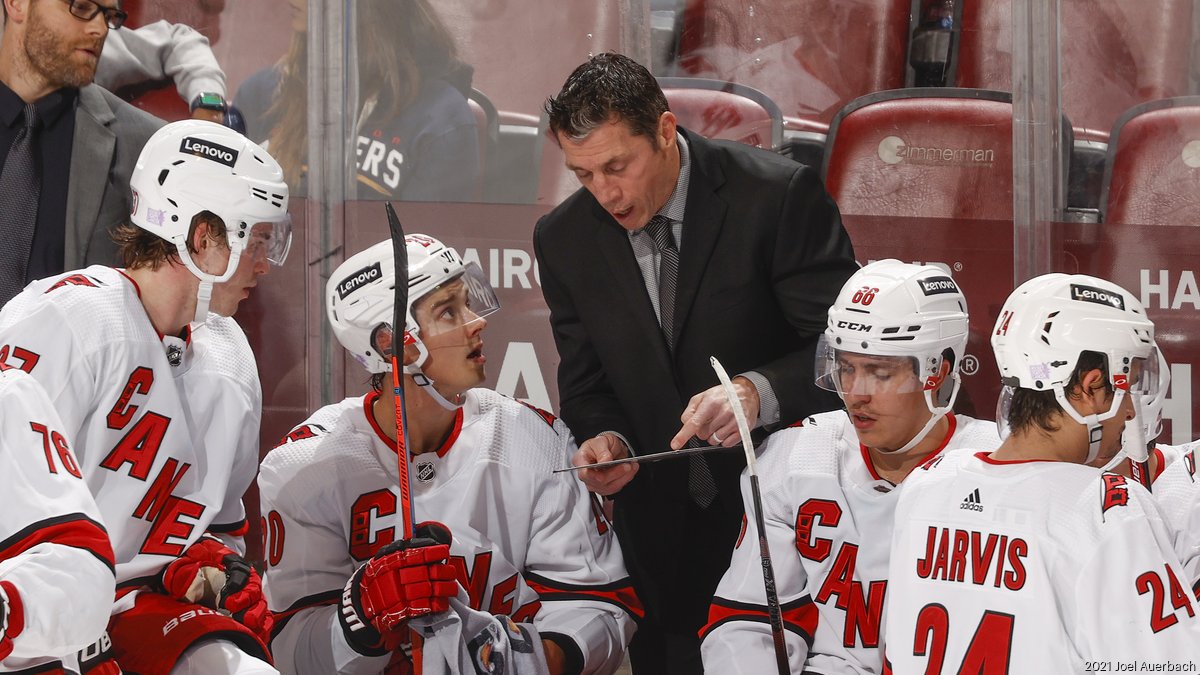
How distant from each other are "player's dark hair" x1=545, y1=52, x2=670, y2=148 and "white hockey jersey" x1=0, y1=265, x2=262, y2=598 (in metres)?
0.81

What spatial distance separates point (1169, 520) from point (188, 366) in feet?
6.27

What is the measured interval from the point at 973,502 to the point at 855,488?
19.5 inches

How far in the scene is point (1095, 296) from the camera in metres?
2.12

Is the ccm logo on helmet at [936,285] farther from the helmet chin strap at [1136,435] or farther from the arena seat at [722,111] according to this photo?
the arena seat at [722,111]

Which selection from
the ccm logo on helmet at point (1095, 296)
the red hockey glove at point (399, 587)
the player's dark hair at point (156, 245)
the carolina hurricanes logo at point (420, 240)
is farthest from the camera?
the carolina hurricanes logo at point (420, 240)

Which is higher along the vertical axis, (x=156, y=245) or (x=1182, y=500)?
(x=156, y=245)

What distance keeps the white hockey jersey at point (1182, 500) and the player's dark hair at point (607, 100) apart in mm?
1230

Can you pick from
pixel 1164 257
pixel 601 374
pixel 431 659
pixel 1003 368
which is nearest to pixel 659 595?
pixel 601 374

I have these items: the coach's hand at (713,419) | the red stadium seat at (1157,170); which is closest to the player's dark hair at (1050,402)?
the coach's hand at (713,419)

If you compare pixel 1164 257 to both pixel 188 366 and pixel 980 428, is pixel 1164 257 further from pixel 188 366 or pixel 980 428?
pixel 188 366

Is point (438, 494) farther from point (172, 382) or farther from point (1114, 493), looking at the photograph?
point (1114, 493)

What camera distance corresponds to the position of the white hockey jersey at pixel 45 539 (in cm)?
165

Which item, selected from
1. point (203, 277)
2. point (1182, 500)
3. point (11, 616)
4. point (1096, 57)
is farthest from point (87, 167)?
point (1096, 57)

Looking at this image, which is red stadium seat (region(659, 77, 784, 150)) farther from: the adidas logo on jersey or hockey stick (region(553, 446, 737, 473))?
the adidas logo on jersey
